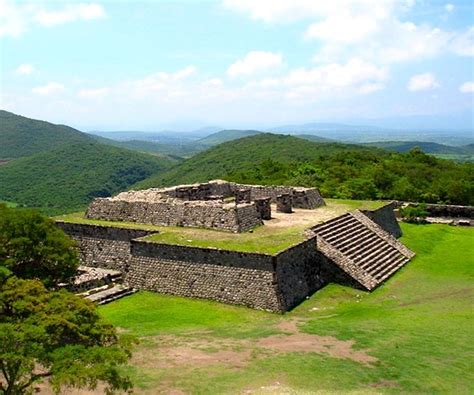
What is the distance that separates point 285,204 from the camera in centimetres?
2458

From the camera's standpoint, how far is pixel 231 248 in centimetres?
1686

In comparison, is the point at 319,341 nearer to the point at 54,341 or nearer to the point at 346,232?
the point at 54,341

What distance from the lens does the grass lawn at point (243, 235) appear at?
17312 millimetres

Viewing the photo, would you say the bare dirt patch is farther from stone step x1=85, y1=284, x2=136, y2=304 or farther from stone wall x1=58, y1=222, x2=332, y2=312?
stone step x1=85, y1=284, x2=136, y2=304

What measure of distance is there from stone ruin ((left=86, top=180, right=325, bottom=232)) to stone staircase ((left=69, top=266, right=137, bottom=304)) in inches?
124

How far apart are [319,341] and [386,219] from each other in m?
14.8

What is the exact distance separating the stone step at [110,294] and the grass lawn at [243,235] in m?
1.92

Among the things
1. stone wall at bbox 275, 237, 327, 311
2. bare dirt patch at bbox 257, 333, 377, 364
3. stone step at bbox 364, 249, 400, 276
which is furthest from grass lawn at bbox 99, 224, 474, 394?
stone step at bbox 364, 249, 400, 276

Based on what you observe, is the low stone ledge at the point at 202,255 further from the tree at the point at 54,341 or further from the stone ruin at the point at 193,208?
the tree at the point at 54,341

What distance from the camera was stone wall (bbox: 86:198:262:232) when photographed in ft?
65.8

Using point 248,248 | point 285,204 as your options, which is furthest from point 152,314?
point 285,204

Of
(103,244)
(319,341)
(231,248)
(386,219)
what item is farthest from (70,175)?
(319,341)

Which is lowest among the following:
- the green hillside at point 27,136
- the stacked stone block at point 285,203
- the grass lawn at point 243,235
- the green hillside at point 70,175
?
the green hillside at point 70,175

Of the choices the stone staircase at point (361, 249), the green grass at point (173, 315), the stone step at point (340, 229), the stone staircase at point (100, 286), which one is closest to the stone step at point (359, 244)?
the stone staircase at point (361, 249)
